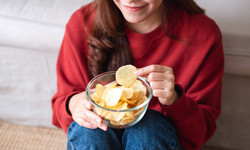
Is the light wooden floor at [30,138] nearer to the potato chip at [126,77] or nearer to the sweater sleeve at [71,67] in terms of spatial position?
the sweater sleeve at [71,67]

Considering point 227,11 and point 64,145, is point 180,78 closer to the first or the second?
point 227,11

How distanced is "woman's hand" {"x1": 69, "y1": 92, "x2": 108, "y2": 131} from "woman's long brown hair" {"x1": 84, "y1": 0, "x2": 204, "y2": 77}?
0.16 m

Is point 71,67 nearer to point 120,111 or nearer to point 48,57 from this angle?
point 48,57

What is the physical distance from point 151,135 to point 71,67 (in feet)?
1.32

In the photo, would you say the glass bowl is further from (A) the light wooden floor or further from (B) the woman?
(A) the light wooden floor

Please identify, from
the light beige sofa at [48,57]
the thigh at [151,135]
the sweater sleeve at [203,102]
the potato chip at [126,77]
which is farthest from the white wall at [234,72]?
the potato chip at [126,77]

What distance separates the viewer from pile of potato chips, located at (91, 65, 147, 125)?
68cm

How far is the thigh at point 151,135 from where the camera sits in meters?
0.80

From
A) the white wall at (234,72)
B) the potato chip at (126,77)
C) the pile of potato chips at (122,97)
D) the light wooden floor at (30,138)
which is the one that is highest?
the potato chip at (126,77)

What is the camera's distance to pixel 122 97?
68 centimetres

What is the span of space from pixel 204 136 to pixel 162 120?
20 cm

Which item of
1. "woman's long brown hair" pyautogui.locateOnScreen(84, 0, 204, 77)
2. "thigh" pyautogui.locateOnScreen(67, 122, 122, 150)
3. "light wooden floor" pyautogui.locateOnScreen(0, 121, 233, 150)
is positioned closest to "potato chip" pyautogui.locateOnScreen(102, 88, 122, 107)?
"thigh" pyautogui.locateOnScreen(67, 122, 122, 150)

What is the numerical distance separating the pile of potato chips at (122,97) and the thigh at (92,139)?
0.40 feet

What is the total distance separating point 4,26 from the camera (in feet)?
3.78
